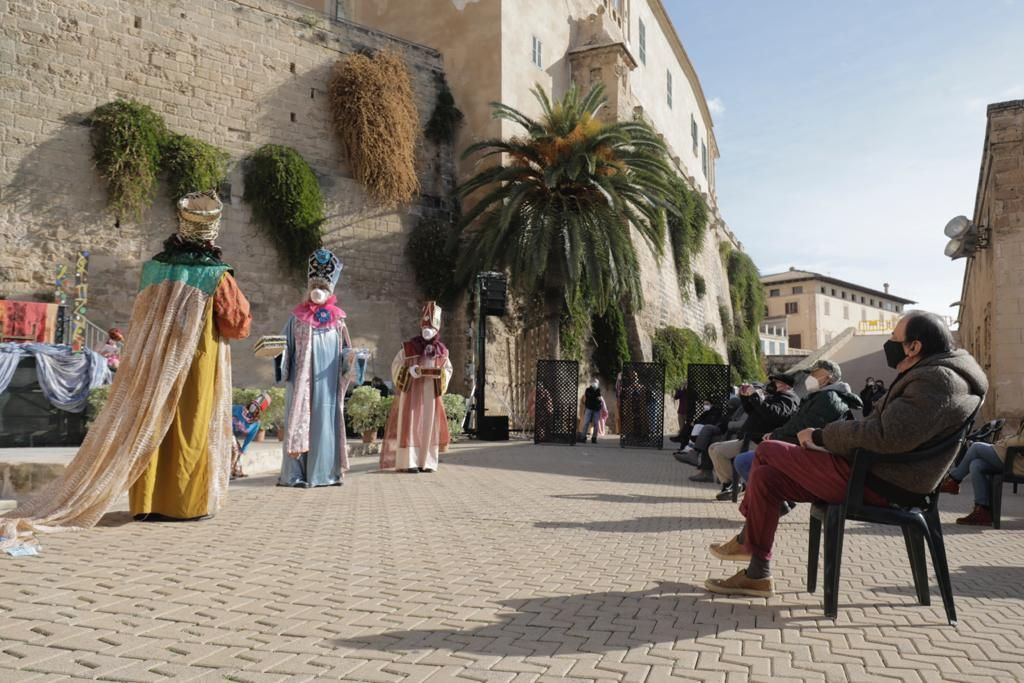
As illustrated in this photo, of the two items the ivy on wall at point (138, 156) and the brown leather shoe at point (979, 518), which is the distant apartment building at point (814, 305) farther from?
the brown leather shoe at point (979, 518)

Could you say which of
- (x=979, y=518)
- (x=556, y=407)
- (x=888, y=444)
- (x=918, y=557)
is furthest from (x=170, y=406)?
(x=556, y=407)

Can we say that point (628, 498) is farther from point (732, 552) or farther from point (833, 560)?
point (833, 560)

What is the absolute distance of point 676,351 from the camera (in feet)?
85.6

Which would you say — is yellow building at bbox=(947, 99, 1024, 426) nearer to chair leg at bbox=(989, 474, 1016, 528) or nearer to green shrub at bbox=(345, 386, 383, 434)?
chair leg at bbox=(989, 474, 1016, 528)

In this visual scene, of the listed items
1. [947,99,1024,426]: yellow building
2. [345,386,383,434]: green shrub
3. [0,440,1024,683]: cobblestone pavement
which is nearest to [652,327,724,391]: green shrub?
[947,99,1024,426]: yellow building

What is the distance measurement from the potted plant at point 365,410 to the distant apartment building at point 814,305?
56.4 metres

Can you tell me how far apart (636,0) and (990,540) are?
32.1 metres

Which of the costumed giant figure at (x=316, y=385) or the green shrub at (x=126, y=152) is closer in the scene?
the costumed giant figure at (x=316, y=385)

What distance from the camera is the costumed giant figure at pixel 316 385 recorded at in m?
7.79

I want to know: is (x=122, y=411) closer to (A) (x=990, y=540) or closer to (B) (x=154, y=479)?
(B) (x=154, y=479)

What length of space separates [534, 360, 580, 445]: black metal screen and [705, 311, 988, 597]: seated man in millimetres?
12826

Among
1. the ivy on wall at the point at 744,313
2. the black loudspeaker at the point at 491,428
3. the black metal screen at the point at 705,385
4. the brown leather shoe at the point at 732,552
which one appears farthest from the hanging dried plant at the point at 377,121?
the ivy on wall at the point at 744,313

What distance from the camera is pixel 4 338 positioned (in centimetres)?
1423

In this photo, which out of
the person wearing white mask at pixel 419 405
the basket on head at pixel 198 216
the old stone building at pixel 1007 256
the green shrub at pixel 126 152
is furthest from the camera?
the green shrub at pixel 126 152
